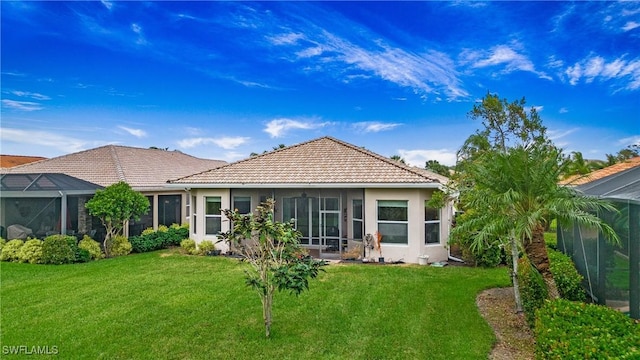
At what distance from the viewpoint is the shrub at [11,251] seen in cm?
1553

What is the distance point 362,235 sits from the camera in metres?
15.9

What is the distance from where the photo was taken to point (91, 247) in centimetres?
1616

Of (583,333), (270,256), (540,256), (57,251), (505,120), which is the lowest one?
(57,251)

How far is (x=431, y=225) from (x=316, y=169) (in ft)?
18.6

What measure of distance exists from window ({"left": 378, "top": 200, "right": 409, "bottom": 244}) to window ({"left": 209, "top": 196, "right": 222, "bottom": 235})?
7.76m

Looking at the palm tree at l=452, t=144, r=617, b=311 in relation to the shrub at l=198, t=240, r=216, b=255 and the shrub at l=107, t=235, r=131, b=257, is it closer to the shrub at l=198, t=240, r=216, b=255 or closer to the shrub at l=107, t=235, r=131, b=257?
the shrub at l=198, t=240, r=216, b=255

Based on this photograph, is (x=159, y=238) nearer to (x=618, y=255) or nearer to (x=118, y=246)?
(x=118, y=246)

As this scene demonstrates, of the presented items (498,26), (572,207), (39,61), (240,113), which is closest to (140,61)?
(39,61)

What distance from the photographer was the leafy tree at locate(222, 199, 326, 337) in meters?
6.82

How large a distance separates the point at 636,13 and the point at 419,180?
929cm

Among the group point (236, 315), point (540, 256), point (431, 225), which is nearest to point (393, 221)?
point (431, 225)

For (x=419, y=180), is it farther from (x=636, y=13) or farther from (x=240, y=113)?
(x=240, y=113)

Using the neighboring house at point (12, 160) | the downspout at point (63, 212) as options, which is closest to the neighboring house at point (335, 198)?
the downspout at point (63, 212)

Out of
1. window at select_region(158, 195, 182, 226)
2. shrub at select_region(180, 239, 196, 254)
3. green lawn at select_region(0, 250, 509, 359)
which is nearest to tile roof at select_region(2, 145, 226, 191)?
window at select_region(158, 195, 182, 226)
